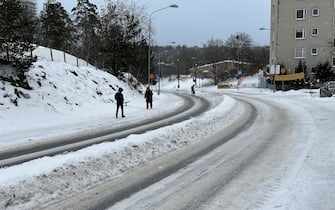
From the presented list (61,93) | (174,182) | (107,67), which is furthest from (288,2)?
(174,182)

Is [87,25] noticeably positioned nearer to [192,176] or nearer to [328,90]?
[328,90]

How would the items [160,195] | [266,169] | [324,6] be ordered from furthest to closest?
1. [324,6]
2. [266,169]
3. [160,195]

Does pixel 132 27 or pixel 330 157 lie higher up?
pixel 132 27

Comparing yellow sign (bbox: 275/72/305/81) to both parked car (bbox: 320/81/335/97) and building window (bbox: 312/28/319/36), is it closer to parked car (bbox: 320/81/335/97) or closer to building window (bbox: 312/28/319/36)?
building window (bbox: 312/28/319/36)

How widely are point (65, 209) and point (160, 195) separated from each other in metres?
1.71

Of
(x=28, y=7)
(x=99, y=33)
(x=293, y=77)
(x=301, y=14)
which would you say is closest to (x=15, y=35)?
(x=28, y=7)

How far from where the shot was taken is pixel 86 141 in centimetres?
Answer: 1466

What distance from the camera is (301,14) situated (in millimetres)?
65188

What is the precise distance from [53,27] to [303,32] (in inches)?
1581

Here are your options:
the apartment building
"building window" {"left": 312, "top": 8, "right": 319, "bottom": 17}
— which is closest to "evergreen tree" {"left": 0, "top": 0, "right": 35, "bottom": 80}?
the apartment building

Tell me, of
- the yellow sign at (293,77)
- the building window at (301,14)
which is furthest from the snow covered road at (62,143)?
the building window at (301,14)

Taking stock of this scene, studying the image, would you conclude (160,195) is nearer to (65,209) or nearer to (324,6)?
(65,209)

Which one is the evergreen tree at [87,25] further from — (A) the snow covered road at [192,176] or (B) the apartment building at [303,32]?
(A) the snow covered road at [192,176]

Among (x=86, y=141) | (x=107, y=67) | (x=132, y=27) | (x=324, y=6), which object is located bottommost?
Result: (x=86, y=141)
